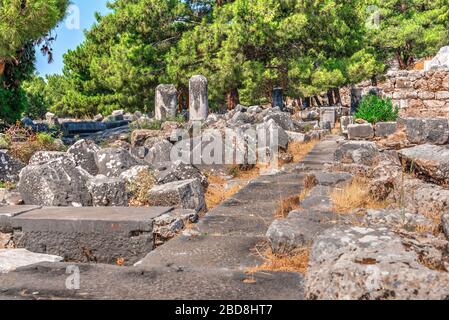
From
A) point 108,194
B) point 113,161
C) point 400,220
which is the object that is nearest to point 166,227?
point 108,194

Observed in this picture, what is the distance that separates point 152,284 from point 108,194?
112 inches

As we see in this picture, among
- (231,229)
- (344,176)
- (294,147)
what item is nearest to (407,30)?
(294,147)

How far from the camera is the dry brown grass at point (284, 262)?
337 cm

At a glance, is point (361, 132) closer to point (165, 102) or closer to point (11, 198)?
point (11, 198)

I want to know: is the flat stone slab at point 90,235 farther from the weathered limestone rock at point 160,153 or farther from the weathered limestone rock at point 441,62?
the weathered limestone rock at point 441,62

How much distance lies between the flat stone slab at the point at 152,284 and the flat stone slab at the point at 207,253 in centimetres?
24

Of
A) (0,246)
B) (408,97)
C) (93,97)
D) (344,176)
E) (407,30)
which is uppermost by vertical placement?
(407,30)

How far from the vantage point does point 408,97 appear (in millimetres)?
13445

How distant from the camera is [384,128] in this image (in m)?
10.7

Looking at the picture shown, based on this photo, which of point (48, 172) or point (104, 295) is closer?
point (104, 295)

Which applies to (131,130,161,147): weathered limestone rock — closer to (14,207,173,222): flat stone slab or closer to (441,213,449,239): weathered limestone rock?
(14,207,173,222): flat stone slab

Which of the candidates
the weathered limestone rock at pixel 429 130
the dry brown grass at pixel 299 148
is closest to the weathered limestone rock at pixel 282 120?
the dry brown grass at pixel 299 148
